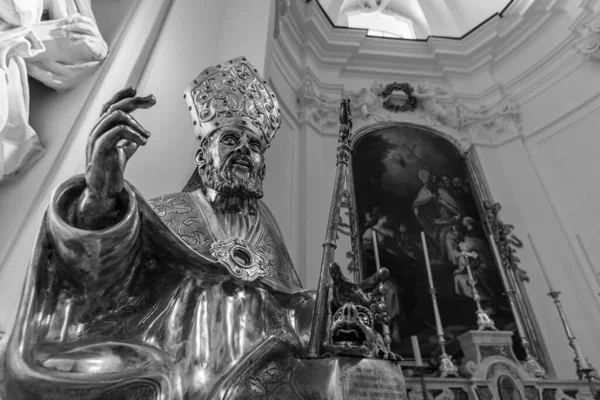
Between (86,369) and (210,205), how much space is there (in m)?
0.81

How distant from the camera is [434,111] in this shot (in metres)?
5.96

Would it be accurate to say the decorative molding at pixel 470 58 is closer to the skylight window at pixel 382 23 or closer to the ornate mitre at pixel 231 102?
the skylight window at pixel 382 23

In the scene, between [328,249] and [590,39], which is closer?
[328,249]

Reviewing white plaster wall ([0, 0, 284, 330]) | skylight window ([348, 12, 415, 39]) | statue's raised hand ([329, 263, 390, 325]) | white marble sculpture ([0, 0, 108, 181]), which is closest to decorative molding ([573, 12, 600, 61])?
skylight window ([348, 12, 415, 39])

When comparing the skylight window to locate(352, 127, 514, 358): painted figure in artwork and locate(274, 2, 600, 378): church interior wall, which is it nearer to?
locate(274, 2, 600, 378): church interior wall

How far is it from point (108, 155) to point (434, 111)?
555 cm

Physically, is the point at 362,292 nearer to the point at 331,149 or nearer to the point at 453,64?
the point at 331,149

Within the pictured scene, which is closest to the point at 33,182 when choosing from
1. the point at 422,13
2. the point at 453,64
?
the point at 453,64

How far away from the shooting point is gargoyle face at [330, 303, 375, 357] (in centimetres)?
118

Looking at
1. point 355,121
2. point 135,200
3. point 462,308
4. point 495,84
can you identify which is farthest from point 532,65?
point 135,200

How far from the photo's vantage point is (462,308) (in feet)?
14.1

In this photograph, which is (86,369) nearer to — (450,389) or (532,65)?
(450,389)

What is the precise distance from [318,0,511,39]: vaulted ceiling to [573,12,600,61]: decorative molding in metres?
1.75

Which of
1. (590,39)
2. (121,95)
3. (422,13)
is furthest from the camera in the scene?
(422,13)
